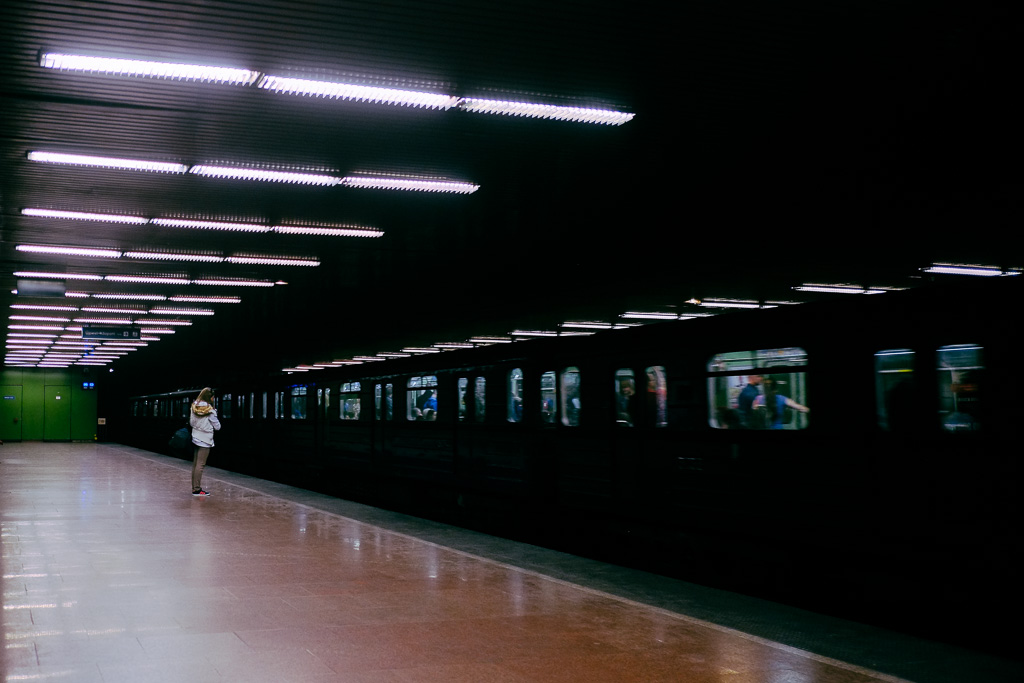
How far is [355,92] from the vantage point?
682 cm

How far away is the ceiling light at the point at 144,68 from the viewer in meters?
6.13

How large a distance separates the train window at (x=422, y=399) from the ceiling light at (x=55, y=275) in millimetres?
5764

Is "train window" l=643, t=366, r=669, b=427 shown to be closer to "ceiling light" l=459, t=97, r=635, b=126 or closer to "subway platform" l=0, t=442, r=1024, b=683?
"subway platform" l=0, t=442, r=1024, b=683

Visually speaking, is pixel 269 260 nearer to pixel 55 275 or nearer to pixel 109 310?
pixel 55 275

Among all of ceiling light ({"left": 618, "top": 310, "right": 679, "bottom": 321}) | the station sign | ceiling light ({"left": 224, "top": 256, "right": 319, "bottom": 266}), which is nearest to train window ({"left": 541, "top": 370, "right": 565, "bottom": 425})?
ceiling light ({"left": 224, "top": 256, "right": 319, "bottom": 266})

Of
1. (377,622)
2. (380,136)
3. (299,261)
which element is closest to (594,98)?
(380,136)

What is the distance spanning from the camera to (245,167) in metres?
9.02

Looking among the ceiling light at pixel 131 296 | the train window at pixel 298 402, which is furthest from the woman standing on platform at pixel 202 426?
the train window at pixel 298 402

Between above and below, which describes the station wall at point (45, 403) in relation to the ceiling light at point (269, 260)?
below

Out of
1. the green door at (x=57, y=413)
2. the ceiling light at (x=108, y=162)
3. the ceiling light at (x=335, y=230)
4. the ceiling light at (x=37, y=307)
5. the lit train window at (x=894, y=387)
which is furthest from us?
the green door at (x=57, y=413)

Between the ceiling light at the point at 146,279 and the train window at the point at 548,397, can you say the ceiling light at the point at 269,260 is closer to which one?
the ceiling light at the point at 146,279

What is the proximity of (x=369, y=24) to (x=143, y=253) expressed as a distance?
9286 millimetres

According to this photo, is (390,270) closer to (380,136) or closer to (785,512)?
(380,136)

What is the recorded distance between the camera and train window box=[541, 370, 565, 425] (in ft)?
38.3
